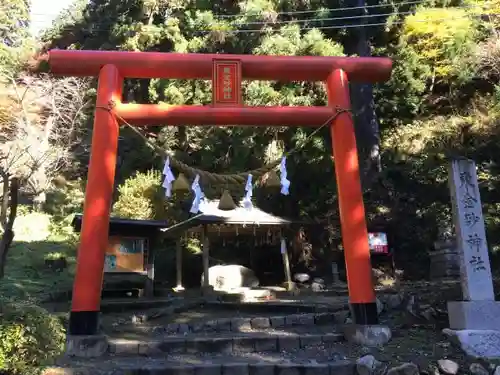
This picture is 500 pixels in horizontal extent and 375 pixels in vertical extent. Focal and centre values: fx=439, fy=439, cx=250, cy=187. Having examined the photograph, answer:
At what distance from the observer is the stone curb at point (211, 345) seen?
19.8 ft

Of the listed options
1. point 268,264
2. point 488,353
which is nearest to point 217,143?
point 268,264

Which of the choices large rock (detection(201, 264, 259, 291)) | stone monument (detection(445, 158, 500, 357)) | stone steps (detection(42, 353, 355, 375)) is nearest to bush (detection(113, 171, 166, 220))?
large rock (detection(201, 264, 259, 291))

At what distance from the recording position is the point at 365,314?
652cm

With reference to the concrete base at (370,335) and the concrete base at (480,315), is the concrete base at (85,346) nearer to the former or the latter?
the concrete base at (370,335)

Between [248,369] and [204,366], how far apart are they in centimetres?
52

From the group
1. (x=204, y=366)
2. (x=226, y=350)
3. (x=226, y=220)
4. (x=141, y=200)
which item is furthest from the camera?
(x=141, y=200)

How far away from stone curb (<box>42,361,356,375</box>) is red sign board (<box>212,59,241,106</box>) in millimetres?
4066

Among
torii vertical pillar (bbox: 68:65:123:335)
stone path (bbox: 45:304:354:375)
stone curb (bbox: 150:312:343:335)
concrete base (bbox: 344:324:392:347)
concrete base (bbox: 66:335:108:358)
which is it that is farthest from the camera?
stone curb (bbox: 150:312:343:335)

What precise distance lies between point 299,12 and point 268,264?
10.3m

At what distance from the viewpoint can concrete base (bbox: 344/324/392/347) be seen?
20.6ft

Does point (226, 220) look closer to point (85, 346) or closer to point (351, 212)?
point (351, 212)

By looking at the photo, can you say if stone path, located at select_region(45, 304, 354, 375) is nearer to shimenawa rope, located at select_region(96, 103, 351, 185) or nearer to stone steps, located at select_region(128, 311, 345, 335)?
stone steps, located at select_region(128, 311, 345, 335)

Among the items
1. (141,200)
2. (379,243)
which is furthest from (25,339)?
(379,243)

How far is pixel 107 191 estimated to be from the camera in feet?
21.7
